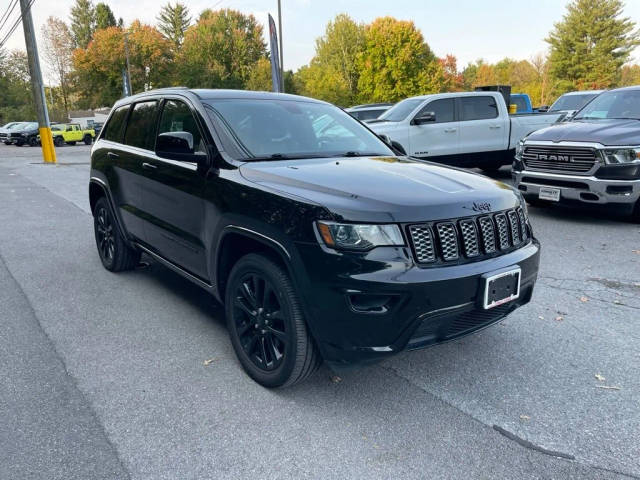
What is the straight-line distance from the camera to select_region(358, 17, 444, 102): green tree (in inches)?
2136

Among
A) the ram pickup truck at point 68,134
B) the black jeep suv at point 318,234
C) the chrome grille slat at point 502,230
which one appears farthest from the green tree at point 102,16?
the chrome grille slat at point 502,230

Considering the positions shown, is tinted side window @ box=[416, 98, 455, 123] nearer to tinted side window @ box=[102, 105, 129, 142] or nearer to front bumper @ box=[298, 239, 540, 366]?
tinted side window @ box=[102, 105, 129, 142]

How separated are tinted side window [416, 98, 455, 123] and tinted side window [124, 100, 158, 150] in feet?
23.3

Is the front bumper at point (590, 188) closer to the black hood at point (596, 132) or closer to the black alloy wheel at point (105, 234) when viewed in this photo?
the black hood at point (596, 132)

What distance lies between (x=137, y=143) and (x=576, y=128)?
595cm

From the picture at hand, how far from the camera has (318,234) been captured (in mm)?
2473

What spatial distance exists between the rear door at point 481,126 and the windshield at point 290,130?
710 cm

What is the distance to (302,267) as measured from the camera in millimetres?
2527

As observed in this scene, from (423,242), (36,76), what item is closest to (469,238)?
(423,242)

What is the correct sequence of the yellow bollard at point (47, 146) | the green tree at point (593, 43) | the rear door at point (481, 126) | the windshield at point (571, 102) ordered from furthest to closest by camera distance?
the green tree at point (593, 43) < the yellow bollard at point (47, 146) < the windshield at point (571, 102) < the rear door at point (481, 126)

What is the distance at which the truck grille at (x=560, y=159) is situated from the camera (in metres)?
6.66

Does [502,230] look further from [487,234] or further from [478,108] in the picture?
[478,108]

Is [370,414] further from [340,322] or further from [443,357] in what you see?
[443,357]

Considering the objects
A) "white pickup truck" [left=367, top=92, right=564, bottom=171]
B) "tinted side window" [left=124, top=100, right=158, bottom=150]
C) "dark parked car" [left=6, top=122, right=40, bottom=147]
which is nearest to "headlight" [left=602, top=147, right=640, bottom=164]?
"white pickup truck" [left=367, top=92, right=564, bottom=171]
